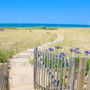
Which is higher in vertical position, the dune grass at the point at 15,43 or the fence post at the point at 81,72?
the fence post at the point at 81,72

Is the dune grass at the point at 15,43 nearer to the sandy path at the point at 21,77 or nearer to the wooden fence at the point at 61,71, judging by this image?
the sandy path at the point at 21,77

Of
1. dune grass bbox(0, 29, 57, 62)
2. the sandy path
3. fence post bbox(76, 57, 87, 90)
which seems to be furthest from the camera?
dune grass bbox(0, 29, 57, 62)

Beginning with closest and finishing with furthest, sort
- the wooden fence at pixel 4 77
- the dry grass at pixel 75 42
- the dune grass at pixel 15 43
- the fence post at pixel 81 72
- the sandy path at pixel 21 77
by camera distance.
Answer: the wooden fence at pixel 4 77, the fence post at pixel 81 72, the sandy path at pixel 21 77, the dune grass at pixel 15 43, the dry grass at pixel 75 42

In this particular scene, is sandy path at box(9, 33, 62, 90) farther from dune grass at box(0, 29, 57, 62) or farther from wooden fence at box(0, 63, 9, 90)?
wooden fence at box(0, 63, 9, 90)

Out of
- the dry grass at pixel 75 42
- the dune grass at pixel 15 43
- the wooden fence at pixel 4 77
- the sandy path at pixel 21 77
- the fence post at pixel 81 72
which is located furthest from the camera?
the dry grass at pixel 75 42

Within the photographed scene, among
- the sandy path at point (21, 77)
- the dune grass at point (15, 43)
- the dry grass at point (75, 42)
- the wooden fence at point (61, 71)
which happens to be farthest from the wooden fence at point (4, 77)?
the dry grass at point (75, 42)

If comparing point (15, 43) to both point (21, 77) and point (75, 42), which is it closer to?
point (75, 42)

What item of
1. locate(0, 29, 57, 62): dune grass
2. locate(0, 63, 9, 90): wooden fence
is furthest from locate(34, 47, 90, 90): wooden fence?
locate(0, 29, 57, 62): dune grass

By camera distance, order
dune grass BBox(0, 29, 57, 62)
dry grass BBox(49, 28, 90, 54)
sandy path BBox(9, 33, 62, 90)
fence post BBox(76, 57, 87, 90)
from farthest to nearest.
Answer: dry grass BBox(49, 28, 90, 54)
dune grass BBox(0, 29, 57, 62)
sandy path BBox(9, 33, 62, 90)
fence post BBox(76, 57, 87, 90)

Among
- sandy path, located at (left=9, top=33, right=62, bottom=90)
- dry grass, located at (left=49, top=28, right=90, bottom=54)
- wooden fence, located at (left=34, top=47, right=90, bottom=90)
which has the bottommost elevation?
sandy path, located at (left=9, top=33, right=62, bottom=90)

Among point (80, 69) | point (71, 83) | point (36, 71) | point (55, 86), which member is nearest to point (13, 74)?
point (36, 71)

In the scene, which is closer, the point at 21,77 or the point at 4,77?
the point at 4,77

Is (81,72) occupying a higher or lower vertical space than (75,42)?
higher

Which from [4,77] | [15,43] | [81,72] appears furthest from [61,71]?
[15,43]
